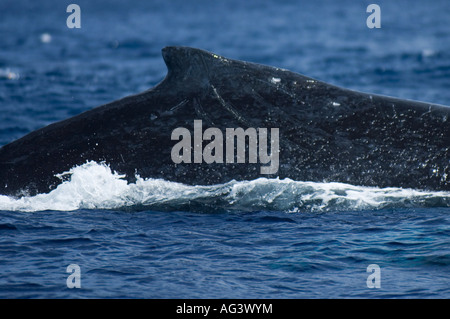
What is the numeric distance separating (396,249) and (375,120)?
2068 mm

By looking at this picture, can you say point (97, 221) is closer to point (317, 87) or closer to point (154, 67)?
point (317, 87)

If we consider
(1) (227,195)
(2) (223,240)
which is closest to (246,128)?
(1) (227,195)

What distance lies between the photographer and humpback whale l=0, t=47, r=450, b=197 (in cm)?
1102

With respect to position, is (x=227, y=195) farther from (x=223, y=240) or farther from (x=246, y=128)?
(x=223, y=240)

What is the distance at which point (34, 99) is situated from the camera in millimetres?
26125

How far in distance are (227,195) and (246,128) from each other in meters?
1.16

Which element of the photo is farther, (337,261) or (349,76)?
(349,76)

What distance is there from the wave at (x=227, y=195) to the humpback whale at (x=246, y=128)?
0.47 ft

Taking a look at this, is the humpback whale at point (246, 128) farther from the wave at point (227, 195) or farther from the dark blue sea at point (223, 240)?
the dark blue sea at point (223, 240)

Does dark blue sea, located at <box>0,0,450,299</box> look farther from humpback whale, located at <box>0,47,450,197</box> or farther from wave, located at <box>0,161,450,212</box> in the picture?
humpback whale, located at <box>0,47,450,197</box>

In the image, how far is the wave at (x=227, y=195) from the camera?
1138 centimetres

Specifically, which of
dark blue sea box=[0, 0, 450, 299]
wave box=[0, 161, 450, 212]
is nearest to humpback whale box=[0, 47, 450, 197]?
wave box=[0, 161, 450, 212]

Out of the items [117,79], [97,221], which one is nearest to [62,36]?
[117,79]

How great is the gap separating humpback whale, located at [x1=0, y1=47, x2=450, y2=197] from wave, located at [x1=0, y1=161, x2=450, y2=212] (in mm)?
143
